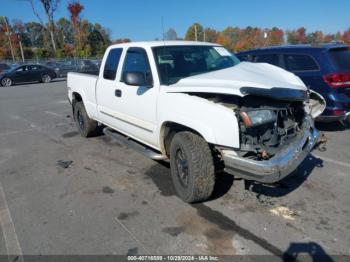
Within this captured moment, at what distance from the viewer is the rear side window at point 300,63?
641 centimetres

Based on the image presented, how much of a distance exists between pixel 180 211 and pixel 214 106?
132 cm

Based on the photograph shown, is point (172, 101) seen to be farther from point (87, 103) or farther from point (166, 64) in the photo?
point (87, 103)

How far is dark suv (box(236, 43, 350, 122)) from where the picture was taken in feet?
19.8

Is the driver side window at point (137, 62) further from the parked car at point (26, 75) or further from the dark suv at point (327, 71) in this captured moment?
the parked car at point (26, 75)

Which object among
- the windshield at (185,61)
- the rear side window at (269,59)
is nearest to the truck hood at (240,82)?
the windshield at (185,61)

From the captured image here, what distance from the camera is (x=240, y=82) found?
3.55 m

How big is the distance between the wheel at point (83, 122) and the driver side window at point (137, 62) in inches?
84.9

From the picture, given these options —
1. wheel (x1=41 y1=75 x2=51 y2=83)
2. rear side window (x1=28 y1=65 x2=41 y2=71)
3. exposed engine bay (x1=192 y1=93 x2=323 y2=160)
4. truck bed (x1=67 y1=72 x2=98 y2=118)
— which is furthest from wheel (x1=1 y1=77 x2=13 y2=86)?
exposed engine bay (x1=192 y1=93 x2=323 y2=160)

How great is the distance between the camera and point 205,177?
359cm

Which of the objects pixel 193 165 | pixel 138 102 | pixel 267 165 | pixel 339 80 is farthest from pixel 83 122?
pixel 339 80

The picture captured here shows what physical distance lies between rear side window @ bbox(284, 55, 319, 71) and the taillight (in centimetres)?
38

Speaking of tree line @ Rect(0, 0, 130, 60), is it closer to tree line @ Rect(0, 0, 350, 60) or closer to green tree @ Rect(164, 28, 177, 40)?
tree line @ Rect(0, 0, 350, 60)

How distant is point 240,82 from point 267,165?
0.97 metres

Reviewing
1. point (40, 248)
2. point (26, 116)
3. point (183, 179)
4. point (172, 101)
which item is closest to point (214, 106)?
point (172, 101)
